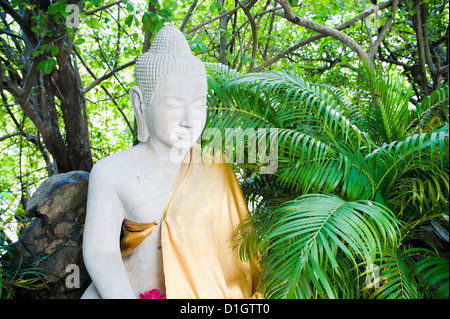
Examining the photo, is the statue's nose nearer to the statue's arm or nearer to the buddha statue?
the buddha statue

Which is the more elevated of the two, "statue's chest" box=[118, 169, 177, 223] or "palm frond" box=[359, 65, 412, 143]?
"palm frond" box=[359, 65, 412, 143]

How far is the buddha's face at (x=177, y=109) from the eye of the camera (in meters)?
1.96

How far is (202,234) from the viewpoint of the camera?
2.08m

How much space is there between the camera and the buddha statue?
77.0 inches

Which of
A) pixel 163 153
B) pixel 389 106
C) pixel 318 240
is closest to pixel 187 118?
pixel 163 153

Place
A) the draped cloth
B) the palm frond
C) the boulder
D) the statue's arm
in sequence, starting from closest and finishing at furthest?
the statue's arm < the draped cloth < the palm frond < the boulder

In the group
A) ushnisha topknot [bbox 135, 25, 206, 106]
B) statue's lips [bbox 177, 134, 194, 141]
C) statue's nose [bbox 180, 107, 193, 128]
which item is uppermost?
ushnisha topknot [bbox 135, 25, 206, 106]

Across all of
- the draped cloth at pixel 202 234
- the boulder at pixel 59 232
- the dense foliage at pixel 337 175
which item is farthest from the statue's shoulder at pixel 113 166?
the boulder at pixel 59 232

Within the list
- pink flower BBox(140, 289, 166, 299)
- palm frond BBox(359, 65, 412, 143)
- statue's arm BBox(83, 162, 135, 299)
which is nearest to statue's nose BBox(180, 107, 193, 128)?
statue's arm BBox(83, 162, 135, 299)

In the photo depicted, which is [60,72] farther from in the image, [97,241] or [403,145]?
[403,145]

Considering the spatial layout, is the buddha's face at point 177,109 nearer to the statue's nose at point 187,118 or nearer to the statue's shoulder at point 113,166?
the statue's nose at point 187,118

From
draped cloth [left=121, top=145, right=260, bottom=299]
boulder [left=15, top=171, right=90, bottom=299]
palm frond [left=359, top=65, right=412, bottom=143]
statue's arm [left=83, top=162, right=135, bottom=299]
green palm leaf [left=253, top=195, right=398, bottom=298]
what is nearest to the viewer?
green palm leaf [left=253, top=195, right=398, bottom=298]
